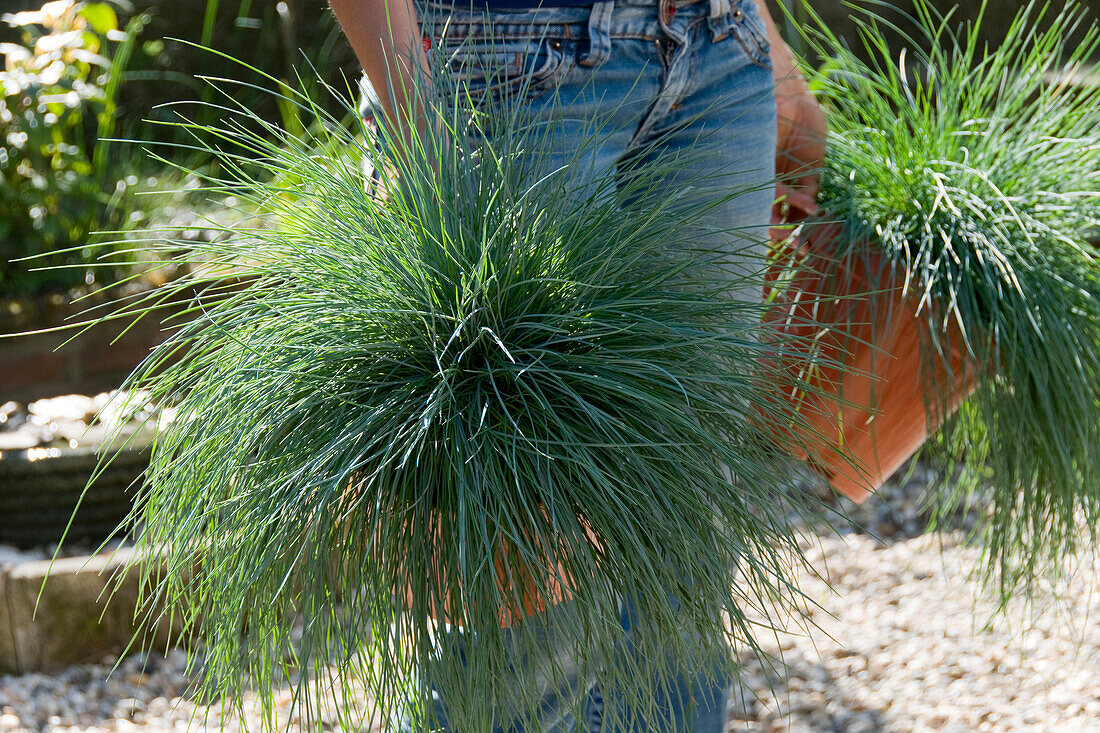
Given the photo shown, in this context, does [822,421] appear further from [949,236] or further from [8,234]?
[8,234]

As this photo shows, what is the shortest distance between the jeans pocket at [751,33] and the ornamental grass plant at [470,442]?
1.06 feet

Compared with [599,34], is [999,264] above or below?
below

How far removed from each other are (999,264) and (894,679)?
2.91 feet

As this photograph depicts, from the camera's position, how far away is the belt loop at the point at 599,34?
1131 millimetres

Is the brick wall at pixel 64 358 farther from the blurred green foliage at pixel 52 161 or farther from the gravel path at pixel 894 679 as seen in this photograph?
the gravel path at pixel 894 679

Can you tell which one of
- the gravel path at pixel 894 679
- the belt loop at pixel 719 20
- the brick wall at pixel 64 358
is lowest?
the gravel path at pixel 894 679

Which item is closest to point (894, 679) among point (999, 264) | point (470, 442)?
point (999, 264)

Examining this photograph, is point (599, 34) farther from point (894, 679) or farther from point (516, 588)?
point (894, 679)

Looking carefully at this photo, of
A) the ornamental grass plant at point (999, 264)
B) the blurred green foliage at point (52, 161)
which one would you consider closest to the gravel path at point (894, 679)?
the ornamental grass plant at point (999, 264)

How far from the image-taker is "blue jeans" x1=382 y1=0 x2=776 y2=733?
3.60 feet

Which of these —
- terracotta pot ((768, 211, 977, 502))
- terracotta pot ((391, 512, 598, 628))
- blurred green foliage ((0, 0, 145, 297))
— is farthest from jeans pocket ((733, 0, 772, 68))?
blurred green foliage ((0, 0, 145, 297))

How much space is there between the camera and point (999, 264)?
1441 mm

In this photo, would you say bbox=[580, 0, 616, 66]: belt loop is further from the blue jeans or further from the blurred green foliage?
the blurred green foliage

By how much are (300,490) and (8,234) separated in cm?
247
